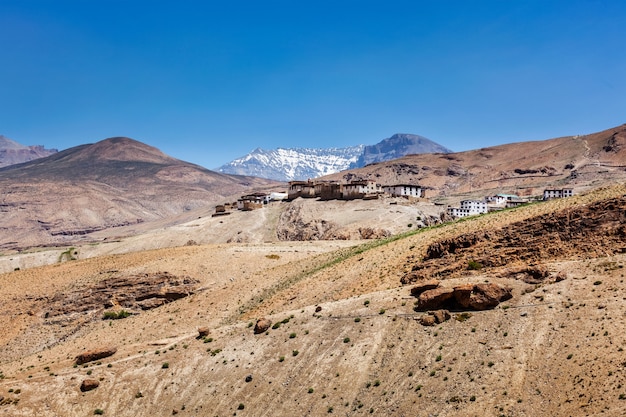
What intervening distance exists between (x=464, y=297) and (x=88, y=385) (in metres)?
20.1

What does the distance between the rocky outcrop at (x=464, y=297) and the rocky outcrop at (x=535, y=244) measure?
7.10 feet

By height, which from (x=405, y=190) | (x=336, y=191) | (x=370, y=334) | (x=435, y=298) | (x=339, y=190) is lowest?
(x=370, y=334)

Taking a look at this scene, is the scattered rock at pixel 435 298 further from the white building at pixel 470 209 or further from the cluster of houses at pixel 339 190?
the white building at pixel 470 209

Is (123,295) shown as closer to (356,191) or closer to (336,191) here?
(356,191)

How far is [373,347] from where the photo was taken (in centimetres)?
2525

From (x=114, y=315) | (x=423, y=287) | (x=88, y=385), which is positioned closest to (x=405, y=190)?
(x=114, y=315)

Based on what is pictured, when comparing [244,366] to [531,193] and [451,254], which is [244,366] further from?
[531,193]

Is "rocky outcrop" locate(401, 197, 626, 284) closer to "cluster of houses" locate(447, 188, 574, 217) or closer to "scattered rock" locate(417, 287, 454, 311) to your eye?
"scattered rock" locate(417, 287, 454, 311)

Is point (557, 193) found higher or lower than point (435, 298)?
higher

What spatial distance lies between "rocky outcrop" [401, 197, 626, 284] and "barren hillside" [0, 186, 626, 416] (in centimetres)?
11

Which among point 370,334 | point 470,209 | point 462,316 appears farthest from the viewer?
point 470,209

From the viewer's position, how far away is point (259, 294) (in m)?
41.9

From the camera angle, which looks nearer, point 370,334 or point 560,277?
point 560,277

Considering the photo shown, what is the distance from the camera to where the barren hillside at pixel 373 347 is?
1994 cm
